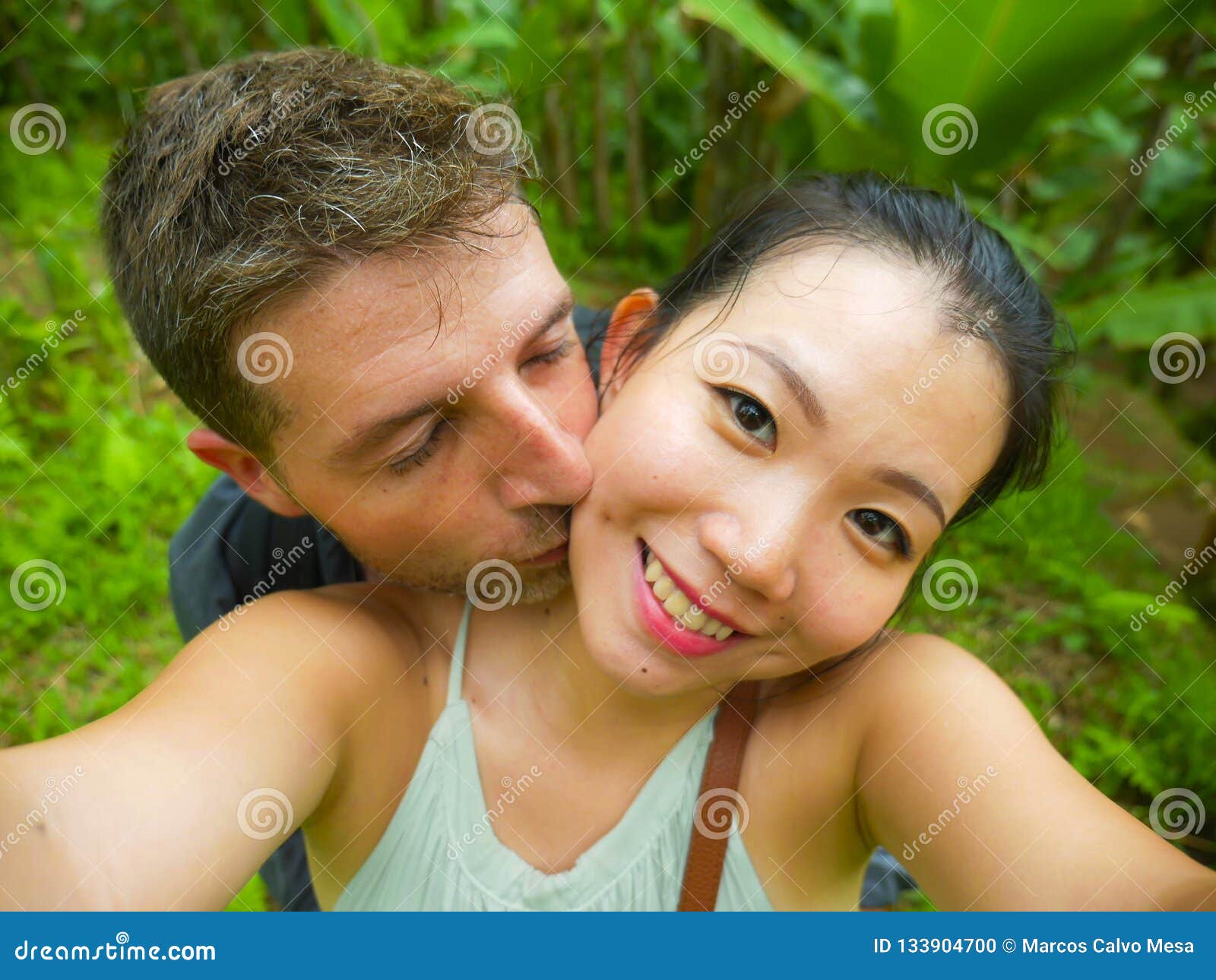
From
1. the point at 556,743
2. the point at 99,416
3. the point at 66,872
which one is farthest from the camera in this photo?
the point at 99,416

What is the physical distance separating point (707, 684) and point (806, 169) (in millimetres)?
2880

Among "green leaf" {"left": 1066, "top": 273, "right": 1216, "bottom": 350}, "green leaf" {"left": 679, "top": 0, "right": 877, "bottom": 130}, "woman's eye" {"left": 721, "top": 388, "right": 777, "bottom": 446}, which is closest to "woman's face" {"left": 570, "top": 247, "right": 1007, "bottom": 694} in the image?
"woman's eye" {"left": 721, "top": 388, "right": 777, "bottom": 446}

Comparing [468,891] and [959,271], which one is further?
[468,891]

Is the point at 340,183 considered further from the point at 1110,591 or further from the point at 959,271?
the point at 1110,591

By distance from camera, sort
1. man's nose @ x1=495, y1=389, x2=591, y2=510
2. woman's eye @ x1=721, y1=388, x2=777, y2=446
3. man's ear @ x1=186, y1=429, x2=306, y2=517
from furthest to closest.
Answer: man's ear @ x1=186, y1=429, x2=306, y2=517, man's nose @ x1=495, y1=389, x2=591, y2=510, woman's eye @ x1=721, y1=388, x2=777, y2=446

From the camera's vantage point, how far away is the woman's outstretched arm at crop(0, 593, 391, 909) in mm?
1034

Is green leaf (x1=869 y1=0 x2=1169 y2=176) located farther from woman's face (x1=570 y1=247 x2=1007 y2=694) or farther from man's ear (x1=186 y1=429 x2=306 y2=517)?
man's ear (x1=186 y1=429 x2=306 y2=517)

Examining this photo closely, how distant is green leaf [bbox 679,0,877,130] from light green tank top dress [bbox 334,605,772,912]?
81.6 inches

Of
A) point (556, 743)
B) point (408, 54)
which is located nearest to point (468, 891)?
point (556, 743)

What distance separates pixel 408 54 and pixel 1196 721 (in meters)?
3.39

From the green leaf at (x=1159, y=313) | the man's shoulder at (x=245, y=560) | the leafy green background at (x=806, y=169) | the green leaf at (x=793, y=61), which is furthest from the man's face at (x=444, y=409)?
the green leaf at (x=1159, y=313)

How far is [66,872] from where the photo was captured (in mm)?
1032

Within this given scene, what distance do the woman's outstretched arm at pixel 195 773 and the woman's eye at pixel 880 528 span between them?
0.79 metres

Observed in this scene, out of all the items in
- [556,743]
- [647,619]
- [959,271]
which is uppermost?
[959,271]
